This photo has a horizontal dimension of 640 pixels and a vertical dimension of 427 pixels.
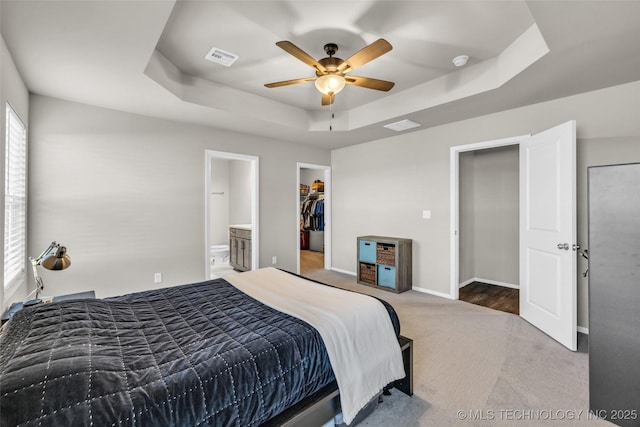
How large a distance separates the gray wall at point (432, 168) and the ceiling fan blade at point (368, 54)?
2.32 m

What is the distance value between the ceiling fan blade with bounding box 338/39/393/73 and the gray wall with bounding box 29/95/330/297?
2562 mm

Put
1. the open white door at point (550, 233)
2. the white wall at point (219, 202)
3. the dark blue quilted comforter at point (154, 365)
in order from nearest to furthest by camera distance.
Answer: the dark blue quilted comforter at point (154, 365) < the open white door at point (550, 233) < the white wall at point (219, 202)

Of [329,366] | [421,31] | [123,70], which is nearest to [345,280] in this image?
[329,366]

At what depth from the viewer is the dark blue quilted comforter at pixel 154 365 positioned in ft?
3.16

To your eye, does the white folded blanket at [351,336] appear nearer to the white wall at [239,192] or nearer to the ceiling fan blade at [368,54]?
the ceiling fan blade at [368,54]

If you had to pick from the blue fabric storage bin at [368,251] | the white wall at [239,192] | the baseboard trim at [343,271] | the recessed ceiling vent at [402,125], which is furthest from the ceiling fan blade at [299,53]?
the white wall at [239,192]

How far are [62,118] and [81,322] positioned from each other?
2.66 metres

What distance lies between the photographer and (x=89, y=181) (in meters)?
3.19

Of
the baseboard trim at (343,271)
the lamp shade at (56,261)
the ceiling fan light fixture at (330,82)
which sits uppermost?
the ceiling fan light fixture at (330,82)

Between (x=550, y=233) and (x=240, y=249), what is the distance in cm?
458

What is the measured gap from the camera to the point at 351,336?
1.68 m

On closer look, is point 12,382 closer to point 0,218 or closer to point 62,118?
point 0,218

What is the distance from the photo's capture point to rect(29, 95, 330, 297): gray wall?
117 inches

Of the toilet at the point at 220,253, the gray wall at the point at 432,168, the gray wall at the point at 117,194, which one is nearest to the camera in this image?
the gray wall at the point at 432,168
